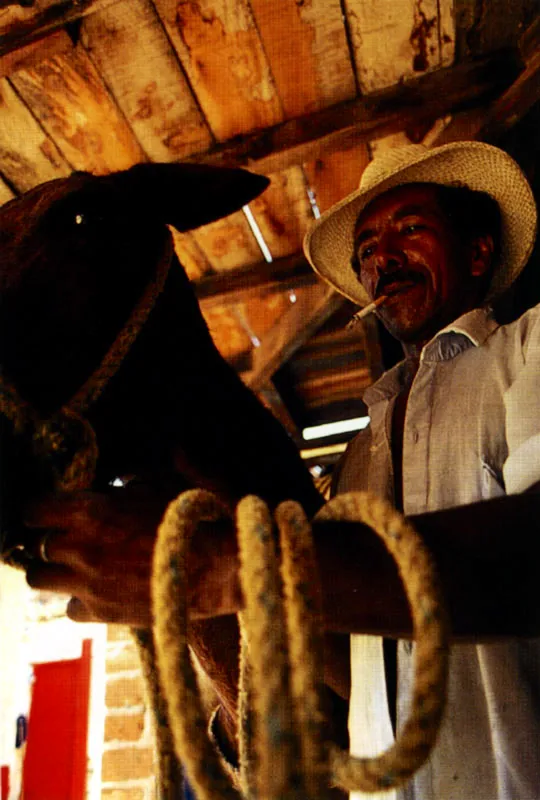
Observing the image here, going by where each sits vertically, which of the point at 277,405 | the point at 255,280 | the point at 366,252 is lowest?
the point at 366,252

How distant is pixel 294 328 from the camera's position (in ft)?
8.18

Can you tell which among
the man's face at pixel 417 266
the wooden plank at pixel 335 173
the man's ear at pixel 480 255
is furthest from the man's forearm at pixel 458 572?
the wooden plank at pixel 335 173

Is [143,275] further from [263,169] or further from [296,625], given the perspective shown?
[263,169]

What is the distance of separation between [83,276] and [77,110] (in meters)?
1.21

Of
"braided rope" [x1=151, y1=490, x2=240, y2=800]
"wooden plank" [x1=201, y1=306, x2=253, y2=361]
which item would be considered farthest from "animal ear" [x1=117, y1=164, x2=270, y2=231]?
"wooden plank" [x1=201, y1=306, x2=253, y2=361]

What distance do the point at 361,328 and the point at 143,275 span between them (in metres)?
1.93

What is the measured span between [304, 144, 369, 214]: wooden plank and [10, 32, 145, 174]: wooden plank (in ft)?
2.06

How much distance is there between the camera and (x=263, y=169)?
195 centimetres

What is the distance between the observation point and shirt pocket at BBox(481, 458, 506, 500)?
94 cm

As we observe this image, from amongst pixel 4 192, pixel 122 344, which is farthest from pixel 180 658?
pixel 4 192

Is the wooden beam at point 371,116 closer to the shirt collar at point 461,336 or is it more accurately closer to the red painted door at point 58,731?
the shirt collar at point 461,336

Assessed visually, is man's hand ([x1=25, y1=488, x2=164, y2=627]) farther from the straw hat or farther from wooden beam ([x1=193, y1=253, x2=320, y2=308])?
wooden beam ([x1=193, y1=253, x2=320, y2=308])

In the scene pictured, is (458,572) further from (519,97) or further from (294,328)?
(294,328)

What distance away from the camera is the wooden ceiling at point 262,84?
63.2 inches
